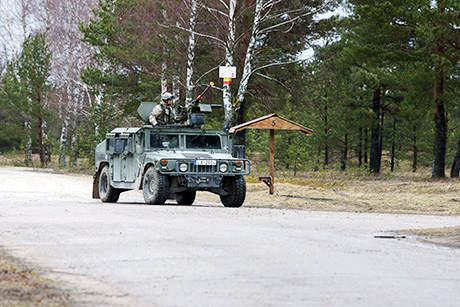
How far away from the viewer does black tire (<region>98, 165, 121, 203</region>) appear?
1917 cm

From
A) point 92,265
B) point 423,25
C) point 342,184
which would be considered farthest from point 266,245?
point 423,25

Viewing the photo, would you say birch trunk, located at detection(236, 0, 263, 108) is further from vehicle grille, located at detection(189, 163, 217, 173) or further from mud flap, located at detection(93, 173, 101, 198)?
vehicle grille, located at detection(189, 163, 217, 173)

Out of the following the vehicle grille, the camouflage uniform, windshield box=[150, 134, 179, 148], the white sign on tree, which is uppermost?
the white sign on tree

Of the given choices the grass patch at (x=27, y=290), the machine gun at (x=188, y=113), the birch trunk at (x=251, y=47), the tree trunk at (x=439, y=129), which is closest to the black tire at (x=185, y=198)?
the machine gun at (x=188, y=113)

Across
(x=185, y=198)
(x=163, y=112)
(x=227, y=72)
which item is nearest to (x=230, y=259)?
(x=185, y=198)

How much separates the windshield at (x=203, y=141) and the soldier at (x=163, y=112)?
93 centimetres

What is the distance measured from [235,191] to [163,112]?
2.84 metres

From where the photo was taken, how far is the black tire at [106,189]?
755 inches

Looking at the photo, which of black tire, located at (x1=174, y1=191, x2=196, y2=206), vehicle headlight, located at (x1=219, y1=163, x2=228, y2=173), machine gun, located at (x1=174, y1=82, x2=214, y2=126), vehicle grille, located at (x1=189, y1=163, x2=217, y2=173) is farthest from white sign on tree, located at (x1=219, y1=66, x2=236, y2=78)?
vehicle grille, located at (x1=189, y1=163, x2=217, y2=173)

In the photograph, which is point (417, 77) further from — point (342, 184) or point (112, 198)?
point (112, 198)

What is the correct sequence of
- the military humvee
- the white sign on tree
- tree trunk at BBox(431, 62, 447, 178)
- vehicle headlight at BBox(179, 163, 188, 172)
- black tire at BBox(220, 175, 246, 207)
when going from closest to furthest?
vehicle headlight at BBox(179, 163, 188, 172), the military humvee, black tire at BBox(220, 175, 246, 207), the white sign on tree, tree trunk at BBox(431, 62, 447, 178)

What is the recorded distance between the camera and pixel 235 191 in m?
17.1

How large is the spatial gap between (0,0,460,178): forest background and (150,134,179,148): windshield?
23.6 ft

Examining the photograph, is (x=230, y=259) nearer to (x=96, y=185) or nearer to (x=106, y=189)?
(x=106, y=189)
